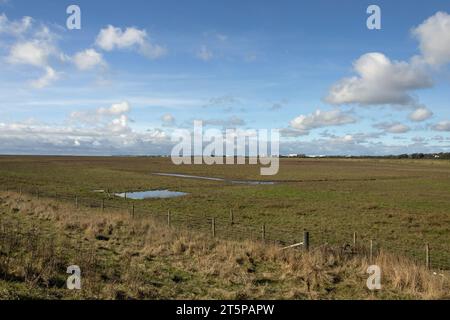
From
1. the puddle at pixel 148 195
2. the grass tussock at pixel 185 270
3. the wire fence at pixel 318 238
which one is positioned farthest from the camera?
the puddle at pixel 148 195

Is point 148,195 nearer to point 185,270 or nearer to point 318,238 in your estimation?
point 318,238

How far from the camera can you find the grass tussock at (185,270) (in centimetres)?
1012

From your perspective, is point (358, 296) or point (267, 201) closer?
point (358, 296)

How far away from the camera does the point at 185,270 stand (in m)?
12.7

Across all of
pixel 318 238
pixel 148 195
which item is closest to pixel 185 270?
pixel 318 238

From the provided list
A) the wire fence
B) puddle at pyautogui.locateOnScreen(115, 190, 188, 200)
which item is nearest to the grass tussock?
the wire fence

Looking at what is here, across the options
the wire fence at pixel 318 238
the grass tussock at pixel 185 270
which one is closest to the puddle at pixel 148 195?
the wire fence at pixel 318 238

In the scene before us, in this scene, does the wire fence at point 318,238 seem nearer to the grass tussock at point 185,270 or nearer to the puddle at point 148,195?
the grass tussock at point 185,270

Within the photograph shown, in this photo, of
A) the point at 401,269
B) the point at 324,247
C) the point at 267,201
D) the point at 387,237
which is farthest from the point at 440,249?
the point at 267,201

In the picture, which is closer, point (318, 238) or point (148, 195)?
point (318, 238)

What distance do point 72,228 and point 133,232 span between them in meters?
2.92

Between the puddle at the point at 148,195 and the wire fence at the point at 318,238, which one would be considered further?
the puddle at the point at 148,195
